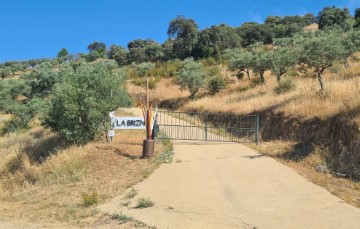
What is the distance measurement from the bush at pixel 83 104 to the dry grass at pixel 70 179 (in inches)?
29.1

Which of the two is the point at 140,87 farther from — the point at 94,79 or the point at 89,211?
the point at 89,211

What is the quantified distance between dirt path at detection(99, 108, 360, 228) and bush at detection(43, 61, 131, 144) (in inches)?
183

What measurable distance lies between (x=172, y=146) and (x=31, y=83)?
38798mm

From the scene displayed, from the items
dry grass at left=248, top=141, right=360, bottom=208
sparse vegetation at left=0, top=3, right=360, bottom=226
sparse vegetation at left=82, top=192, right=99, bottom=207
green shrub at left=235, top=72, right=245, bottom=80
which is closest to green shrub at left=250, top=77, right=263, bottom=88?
sparse vegetation at left=0, top=3, right=360, bottom=226

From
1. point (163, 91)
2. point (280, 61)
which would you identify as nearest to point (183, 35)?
point (163, 91)

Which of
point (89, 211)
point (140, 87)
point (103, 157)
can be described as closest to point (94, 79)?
point (103, 157)

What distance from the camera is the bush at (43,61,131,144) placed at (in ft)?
55.4

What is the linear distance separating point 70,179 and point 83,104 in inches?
172

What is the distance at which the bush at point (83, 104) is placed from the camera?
16.9m

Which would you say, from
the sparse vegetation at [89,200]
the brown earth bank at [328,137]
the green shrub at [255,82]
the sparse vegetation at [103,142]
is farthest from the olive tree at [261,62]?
the sparse vegetation at [89,200]

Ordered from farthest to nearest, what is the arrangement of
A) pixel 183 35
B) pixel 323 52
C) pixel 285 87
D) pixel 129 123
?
pixel 183 35 < pixel 285 87 < pixel 323 52 < pixel 129 123

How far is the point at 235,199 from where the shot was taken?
9.74 metres

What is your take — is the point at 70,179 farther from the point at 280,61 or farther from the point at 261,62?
the point at 261,62

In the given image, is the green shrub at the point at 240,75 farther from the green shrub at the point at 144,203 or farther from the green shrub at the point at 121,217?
the green shrub at the point at 121,217
